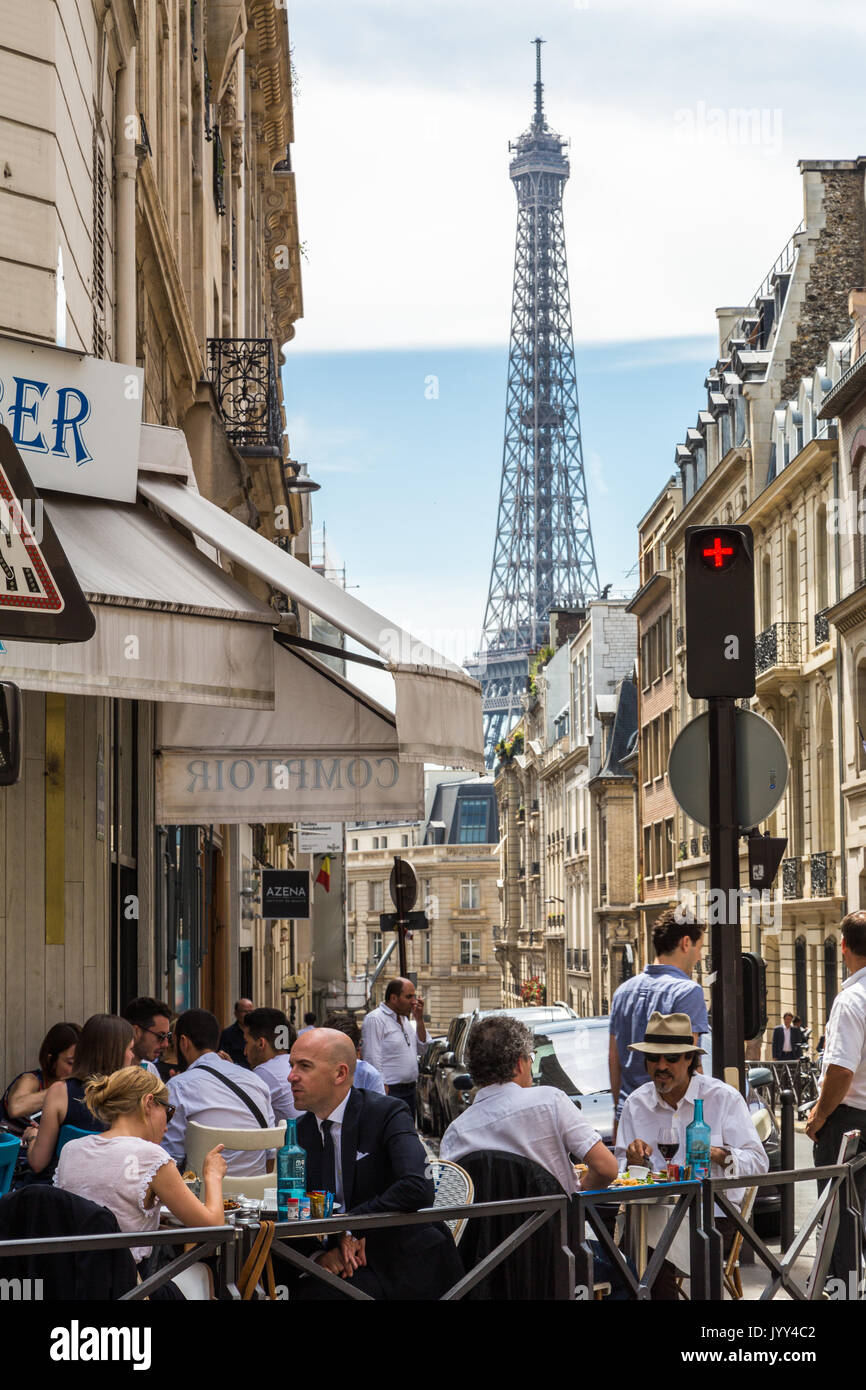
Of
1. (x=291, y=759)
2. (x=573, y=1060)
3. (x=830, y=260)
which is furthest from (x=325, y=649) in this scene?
(x=830, y=260)

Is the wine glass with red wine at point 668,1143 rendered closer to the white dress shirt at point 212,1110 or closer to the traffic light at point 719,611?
the traffic light at point 719,611

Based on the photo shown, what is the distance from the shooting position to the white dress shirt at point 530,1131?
703 centimetres

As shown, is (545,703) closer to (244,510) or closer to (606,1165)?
(244,510)

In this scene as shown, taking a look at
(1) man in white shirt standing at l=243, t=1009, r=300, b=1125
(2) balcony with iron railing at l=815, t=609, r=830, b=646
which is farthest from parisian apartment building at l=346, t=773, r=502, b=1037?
(1) man in white shirt standing at l=243, t=1009, r=300, b=1125

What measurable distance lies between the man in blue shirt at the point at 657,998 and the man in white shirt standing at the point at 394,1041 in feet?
23.2

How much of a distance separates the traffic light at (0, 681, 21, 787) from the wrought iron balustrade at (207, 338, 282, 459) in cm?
1568

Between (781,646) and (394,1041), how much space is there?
2964 centimetres

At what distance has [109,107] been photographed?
1269cm

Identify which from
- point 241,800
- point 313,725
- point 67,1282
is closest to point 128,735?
point 241,800

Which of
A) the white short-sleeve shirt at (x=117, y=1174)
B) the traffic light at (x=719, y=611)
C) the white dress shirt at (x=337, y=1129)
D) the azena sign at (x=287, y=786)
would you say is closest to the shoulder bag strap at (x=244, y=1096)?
the azena sign at (x=287, y=786)

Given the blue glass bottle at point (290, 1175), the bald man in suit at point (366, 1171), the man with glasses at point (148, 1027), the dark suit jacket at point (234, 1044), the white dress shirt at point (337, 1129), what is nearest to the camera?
the bald man in suit at point (366, 1171)

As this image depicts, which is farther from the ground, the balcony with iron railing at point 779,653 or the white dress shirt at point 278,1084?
the balcony with iron railing at point 779,653
